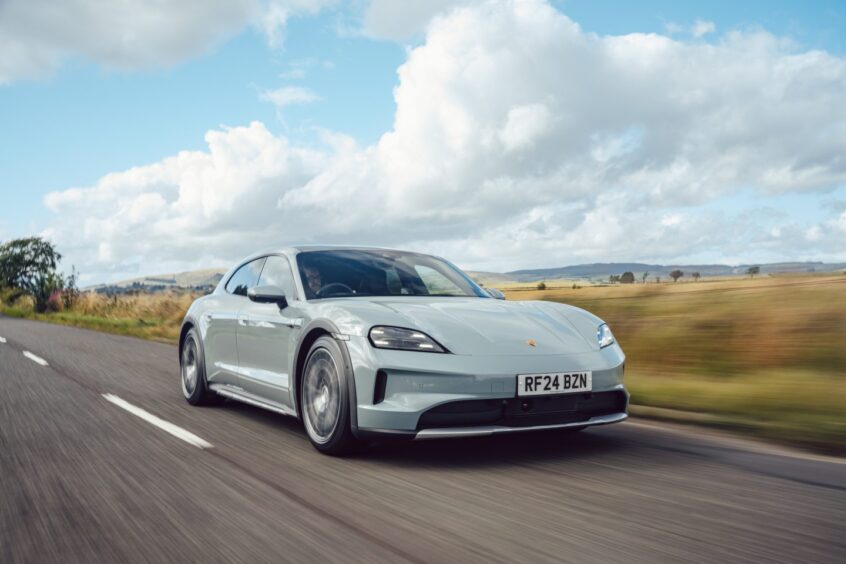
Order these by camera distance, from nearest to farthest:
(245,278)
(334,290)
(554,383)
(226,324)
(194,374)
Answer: (554,383) → (334,290) → (226,324) → (245,278) → (194,374)

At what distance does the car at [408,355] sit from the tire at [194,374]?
0.91 m

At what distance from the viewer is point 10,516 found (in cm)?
361

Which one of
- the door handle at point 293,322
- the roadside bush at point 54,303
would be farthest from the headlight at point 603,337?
the roadside bush at point 54,303

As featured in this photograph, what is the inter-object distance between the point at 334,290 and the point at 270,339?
23.7 inches

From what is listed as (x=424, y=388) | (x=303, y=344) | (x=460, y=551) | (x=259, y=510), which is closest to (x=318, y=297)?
(x=303, y=344)

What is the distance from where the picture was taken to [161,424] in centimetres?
613

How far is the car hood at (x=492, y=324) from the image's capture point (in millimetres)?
4590

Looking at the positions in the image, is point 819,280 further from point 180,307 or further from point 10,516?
point 180,307

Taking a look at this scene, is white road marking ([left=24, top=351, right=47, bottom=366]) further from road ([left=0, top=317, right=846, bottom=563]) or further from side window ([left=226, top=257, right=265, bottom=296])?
road ([left=0, top=317, right=846, bottom=563])

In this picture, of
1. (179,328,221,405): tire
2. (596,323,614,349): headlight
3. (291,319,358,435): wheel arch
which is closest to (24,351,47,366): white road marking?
(179,328,221,405): tire

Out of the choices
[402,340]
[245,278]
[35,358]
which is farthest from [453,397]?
[35,358]

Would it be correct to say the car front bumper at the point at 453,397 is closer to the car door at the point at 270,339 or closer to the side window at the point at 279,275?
the car door at the point at 270,339

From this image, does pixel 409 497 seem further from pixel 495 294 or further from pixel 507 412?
pixel 495 294

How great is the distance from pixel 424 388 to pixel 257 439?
5.41 ft
